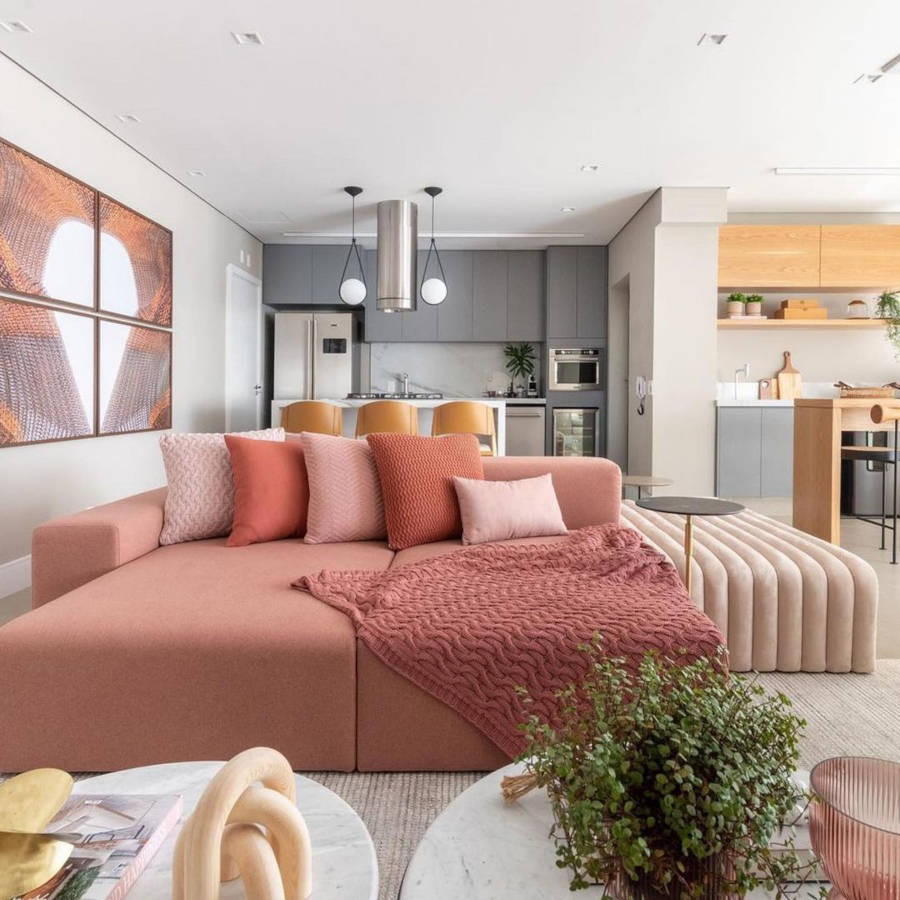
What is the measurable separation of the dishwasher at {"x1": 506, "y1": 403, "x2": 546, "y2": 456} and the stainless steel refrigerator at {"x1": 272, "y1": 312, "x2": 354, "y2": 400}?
1.78 metres

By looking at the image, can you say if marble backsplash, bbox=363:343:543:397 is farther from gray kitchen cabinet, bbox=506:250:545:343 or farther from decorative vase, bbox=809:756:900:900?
decorative vase, bbox=809:756:900:900

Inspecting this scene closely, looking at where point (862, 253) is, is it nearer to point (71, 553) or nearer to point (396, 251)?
point (396, 251)

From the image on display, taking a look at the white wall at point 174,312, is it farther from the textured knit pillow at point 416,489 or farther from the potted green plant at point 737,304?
the potted green plant at point 737,304

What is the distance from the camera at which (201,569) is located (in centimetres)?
213

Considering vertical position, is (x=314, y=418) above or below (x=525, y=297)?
below

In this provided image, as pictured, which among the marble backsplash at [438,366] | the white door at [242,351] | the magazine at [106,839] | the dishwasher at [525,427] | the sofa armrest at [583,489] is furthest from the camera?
the marble backsplash at [438,366]

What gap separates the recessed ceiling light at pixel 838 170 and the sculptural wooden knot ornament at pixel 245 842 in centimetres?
563

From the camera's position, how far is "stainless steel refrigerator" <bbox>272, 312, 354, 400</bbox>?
7.62 metres

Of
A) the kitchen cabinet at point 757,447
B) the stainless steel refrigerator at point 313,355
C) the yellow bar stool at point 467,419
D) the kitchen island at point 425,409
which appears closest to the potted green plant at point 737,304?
the kitchen cabinet at point 757,447

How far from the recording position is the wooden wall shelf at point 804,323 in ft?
20.5

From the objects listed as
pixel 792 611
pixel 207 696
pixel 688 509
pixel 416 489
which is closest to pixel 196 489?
pixel 416 489

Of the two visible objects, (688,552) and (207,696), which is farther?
(688,552)

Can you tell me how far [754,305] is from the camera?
630cm

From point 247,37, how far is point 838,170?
13.7 feet
